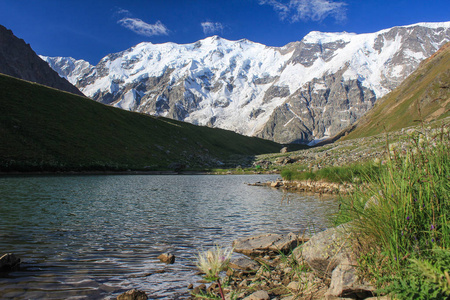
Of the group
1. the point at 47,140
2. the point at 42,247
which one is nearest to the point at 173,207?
the point at 42,247

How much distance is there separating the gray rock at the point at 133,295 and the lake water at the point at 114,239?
0.36 meters

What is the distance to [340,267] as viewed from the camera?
559 cm

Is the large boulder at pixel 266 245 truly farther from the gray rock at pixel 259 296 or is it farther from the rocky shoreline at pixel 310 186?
the rocky shoreline at pixel 310 186

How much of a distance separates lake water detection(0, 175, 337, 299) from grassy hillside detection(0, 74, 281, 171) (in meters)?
51.9

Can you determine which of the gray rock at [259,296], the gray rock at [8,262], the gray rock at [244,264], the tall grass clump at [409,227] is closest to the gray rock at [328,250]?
the tall grass clump at [409,227]

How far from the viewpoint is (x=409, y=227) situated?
15.6ft

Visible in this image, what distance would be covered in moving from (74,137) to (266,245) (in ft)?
314

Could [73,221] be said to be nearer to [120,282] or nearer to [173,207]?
[173,207]

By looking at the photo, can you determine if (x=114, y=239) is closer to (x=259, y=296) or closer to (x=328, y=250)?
(x=259, y=296)

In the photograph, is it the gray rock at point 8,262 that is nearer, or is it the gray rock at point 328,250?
the gray rock at point 328,250

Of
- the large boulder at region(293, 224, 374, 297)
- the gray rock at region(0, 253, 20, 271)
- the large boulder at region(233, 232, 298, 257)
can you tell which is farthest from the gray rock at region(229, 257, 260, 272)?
the gray rock at region(0, 253, 20, 271)

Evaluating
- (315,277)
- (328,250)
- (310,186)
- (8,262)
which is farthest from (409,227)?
(310,186)

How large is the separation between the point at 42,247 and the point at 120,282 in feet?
17.7

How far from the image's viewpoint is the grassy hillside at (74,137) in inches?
2766
